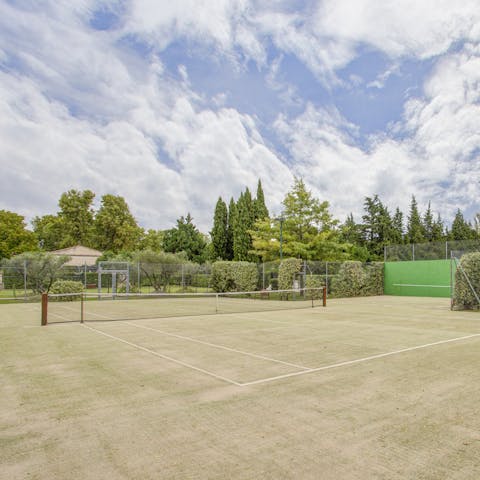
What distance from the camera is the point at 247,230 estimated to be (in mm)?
42219

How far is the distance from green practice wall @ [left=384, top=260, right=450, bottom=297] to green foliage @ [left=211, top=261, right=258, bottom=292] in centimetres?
1028

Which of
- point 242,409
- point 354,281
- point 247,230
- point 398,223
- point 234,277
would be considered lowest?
point 242,409

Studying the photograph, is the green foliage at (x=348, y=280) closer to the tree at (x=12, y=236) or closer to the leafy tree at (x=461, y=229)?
the leafy tree at (x=461, y=229)

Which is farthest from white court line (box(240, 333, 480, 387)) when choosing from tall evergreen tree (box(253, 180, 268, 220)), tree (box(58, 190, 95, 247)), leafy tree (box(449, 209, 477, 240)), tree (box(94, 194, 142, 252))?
tree (box(58, 190, 95, 247))

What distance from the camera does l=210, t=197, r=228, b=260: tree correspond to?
52.4 m

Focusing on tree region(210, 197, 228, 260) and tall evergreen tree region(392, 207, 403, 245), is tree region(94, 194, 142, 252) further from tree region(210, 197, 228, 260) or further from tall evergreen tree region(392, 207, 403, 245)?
tall evergreen tree region(392, 207, 403, 245)

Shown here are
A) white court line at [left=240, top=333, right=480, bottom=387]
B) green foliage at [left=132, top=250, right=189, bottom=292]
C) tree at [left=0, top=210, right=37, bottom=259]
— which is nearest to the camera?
white court line at [left=240, top=333, right=480, bottom=387]

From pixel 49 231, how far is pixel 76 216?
577 cm

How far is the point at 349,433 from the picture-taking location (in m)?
3.84

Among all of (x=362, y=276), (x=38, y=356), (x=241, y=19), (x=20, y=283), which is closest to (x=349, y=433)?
(x=38, y=356)

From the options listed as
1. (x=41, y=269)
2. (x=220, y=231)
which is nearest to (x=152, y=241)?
(x=220, y=231)

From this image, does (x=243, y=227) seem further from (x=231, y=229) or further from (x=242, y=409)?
(x=242, y=409)

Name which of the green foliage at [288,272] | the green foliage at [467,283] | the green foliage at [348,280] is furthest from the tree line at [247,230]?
the green foliage at [467,283]

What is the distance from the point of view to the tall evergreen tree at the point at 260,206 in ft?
165
